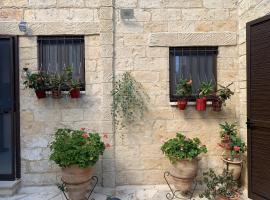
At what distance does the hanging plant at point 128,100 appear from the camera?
4266 millimetres

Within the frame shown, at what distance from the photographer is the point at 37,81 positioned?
160 inches

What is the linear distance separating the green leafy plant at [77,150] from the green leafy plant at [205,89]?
1723 mm

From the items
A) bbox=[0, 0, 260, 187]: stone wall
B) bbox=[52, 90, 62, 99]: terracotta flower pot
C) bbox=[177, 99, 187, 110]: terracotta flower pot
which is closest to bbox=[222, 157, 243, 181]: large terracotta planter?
bbox=[0, 0, 260, 187]: stone wall

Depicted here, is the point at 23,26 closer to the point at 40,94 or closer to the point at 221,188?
the point at 40,94

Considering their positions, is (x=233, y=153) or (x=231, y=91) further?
(x=231, y=91)

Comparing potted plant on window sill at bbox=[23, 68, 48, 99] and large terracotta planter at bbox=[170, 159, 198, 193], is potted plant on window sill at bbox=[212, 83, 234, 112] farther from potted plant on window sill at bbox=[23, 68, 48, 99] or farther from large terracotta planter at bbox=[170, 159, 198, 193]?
potted plant on window sill at bbox=[23, 68, 48, 99]

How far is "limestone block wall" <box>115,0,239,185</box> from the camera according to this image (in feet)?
14.2

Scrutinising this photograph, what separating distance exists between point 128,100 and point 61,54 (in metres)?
1.32

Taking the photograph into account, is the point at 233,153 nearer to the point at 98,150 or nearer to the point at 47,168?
the point at 98,150

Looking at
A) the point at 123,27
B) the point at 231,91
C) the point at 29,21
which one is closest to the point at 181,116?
the point at 231,91

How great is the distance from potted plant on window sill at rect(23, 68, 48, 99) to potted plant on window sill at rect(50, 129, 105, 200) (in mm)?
799

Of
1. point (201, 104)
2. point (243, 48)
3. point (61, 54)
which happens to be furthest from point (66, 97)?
point (243, 48)

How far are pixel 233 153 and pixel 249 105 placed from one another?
763 millimetres

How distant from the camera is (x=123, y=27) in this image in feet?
14.2
